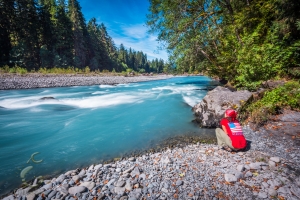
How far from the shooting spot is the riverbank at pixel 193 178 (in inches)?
99.1

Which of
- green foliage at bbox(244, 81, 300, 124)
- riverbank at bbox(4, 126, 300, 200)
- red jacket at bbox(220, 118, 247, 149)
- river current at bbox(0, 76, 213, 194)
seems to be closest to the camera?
riverbank at bbox(4, 126, 300, 200)

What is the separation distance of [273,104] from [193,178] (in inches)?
191

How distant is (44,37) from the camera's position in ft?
132

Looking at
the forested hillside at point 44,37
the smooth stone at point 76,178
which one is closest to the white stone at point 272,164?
the smooth stone at point 76,178

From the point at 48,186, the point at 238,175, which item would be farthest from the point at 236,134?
the point at 48,186

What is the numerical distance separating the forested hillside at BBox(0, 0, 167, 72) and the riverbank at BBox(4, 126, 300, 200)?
1250 inches

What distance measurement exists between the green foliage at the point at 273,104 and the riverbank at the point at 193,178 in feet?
4.80

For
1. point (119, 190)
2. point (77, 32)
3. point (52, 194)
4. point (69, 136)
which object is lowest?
point (69, 136)

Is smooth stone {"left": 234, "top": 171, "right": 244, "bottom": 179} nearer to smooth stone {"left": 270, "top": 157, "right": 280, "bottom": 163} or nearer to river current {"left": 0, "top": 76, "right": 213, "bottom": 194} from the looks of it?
smooth stone {"left": 270, "top": 157, "right": 280, "bottom": 163}

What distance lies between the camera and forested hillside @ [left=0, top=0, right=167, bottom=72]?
32438 millimetres

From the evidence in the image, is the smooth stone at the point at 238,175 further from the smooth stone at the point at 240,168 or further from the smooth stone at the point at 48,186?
the smooth stone at the point at 48,186

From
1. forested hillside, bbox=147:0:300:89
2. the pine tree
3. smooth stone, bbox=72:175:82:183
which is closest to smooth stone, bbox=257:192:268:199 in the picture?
smooth stone, bbox=72:175:82:183

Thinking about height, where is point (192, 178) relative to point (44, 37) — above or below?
below

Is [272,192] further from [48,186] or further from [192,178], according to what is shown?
[48,186]
